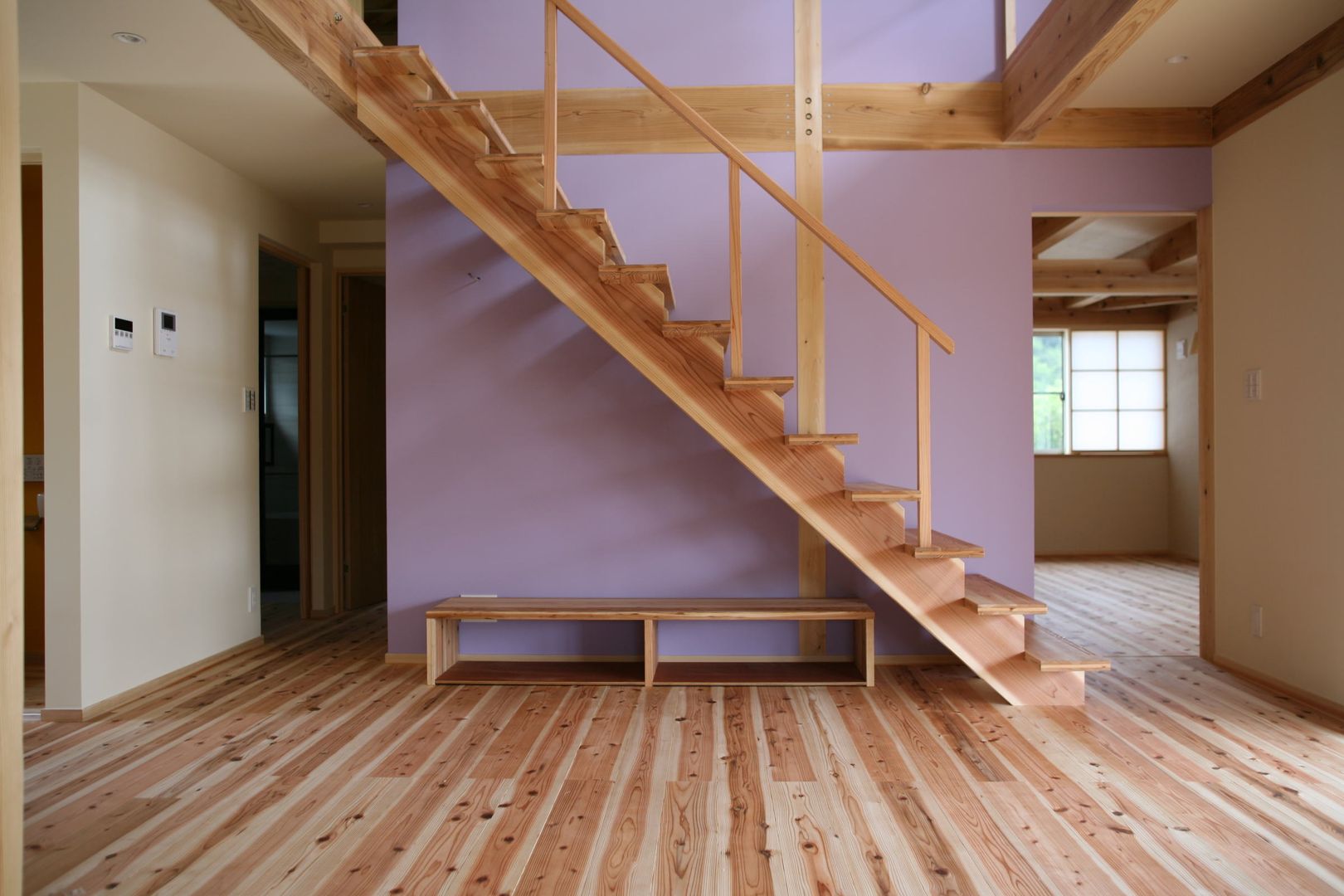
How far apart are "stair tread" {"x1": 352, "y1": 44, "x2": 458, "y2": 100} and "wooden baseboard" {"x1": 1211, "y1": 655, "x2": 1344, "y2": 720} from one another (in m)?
4.57

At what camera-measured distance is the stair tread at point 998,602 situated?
3479 mm

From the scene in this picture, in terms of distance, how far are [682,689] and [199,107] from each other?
3547 mm

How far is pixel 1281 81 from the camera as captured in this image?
3754 mm

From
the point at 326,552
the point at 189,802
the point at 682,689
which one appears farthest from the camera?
the point at 326,552

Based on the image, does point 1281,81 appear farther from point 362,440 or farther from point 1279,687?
point 362,440

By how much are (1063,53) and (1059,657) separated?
8.58 feet

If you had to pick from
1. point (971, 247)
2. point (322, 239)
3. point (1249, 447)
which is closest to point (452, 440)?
point (322, 239)

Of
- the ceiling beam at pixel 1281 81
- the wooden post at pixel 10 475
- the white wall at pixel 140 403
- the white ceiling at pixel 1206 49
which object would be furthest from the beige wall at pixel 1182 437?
the wooden post at pixel 10 475

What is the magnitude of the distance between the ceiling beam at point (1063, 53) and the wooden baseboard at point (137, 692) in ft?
16.4

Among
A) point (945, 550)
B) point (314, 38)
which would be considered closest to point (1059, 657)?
point (945, 550)

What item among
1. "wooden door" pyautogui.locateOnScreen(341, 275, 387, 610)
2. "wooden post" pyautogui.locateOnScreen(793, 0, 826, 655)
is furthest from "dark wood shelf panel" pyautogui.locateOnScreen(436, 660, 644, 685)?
"wooden door" pyautogui.locateOnScreen(341, 275, 387, 610)

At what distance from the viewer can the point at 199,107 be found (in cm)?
386

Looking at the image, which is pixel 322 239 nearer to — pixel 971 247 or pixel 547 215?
pixel 547 215

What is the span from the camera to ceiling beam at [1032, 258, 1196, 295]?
711 cm
